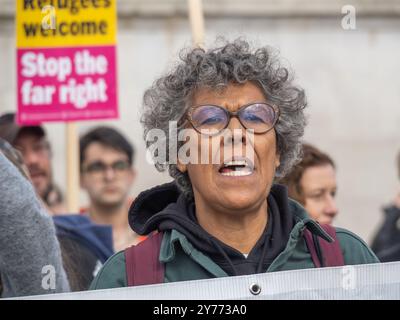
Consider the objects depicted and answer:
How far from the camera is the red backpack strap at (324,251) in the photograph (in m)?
3.10

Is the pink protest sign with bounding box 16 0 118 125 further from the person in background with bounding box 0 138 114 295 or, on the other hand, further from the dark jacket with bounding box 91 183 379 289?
the dark jacket with bounding box 91 183 379 289

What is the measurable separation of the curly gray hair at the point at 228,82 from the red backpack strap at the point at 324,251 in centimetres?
32

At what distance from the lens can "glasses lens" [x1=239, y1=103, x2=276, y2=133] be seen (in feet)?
10.5

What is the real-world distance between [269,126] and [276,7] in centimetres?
726

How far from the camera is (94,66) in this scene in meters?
5.53

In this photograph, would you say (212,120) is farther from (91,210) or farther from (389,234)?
(389,234)

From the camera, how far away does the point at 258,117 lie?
321cm

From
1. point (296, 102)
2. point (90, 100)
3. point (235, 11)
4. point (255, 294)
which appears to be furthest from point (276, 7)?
point (255, 294)

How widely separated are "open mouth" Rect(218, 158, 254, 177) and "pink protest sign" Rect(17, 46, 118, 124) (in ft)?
7.86

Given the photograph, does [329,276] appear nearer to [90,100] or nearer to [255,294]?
[255,294]

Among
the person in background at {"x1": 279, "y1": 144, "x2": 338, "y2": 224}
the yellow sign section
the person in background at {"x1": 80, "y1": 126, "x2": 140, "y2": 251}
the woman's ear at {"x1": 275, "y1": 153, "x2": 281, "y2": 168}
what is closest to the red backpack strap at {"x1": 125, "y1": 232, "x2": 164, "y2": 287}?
the woman's ear at {"x1": 275, "y1": 153, "x2": 281, "y2": 168}

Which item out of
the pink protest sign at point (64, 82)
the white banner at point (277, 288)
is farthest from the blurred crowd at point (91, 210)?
the white banner at point (277, 288)

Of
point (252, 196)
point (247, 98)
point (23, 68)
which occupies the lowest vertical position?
point (252, 196)

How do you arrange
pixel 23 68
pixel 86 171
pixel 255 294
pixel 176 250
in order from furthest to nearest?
pixel 86 171 → pixel 23 68 → pixel 176 250 → pixel 255 294
